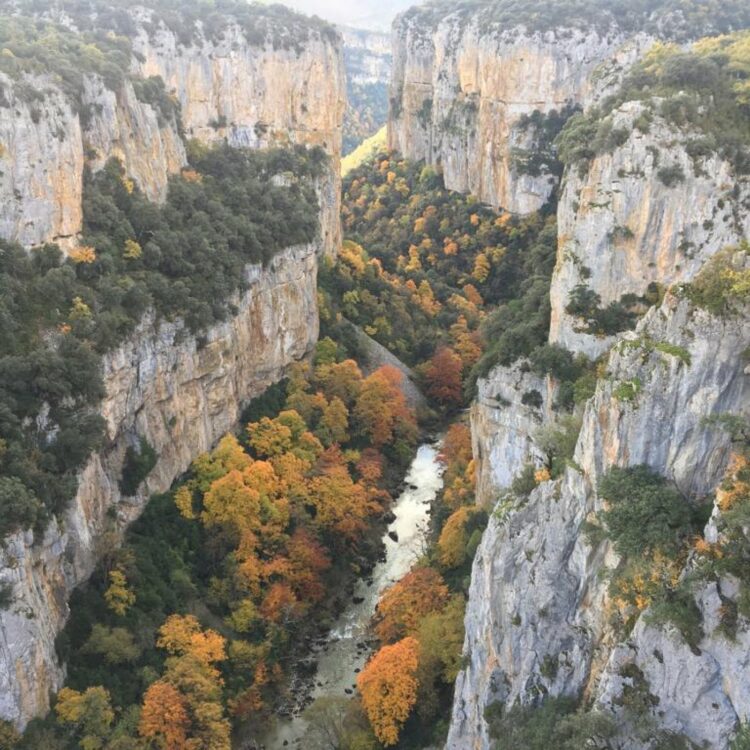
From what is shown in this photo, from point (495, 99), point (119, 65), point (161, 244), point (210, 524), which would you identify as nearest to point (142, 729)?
point (210, 524)

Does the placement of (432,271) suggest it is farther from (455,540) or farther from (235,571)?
(235,571)

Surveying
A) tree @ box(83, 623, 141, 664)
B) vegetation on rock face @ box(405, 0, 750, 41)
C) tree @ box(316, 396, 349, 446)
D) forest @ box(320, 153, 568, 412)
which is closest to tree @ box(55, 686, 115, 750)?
tree @ box(83, 623, 141, 664)

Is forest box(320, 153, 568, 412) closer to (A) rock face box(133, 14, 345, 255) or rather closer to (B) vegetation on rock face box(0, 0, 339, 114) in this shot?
(A) rock face box(133, 14, 345, 255)

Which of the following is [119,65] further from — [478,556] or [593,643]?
[593,643]

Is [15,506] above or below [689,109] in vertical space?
below

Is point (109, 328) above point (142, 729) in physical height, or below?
above

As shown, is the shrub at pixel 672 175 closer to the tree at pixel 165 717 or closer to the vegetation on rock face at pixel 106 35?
the vegetation on rock face at pixel 106 35

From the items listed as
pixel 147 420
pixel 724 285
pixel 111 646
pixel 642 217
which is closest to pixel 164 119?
pixel 147 420

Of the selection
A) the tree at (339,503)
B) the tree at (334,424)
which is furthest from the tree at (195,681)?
the tree at (334,424)
